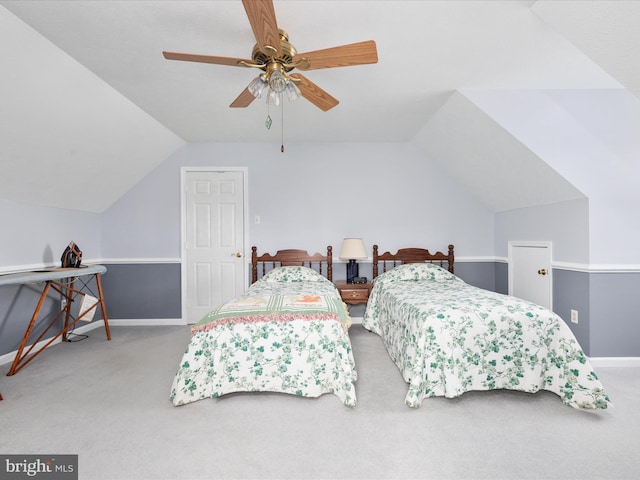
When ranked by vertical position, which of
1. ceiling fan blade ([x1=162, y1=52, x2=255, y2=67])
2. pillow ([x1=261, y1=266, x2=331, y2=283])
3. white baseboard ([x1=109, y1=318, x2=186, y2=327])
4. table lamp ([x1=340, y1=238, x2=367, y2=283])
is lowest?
white baseboard ([x1=109, y1=318, x2=186, y2=327])

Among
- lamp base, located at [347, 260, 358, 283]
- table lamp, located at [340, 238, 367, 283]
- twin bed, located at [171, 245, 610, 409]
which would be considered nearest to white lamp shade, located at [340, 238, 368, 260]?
table lamp, located at [340, 238, 367, 283]

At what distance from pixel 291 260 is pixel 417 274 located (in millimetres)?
1545

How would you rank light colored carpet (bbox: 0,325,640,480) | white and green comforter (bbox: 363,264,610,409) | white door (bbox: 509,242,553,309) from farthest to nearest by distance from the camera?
white door (bbox: 509,242,553,309) → white and green comforter (bbox: 363,264,610,409) → light colored carpet (bbox: 0,325,640,480)

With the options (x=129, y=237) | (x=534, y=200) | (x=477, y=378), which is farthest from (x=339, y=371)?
(x=129, y=237)

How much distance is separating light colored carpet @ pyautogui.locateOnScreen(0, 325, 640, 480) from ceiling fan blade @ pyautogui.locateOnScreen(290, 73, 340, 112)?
2083mm

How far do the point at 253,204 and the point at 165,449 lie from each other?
2.90 metres

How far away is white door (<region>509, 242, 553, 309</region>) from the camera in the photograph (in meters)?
3.24

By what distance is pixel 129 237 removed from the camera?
4.14 meters

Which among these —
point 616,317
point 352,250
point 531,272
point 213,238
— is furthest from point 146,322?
point 616,317

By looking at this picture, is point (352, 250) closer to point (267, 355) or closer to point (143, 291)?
point (267, 355)

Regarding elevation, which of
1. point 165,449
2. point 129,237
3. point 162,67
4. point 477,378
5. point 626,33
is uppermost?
point 162,67

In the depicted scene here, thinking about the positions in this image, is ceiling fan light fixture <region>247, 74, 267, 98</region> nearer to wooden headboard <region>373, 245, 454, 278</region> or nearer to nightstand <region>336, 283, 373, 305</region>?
nightstand <region>336, 283, 373, 305</region>

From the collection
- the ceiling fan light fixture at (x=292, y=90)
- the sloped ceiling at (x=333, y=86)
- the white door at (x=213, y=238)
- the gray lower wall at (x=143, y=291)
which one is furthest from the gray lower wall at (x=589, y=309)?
the ceiling fan light fixture at (x=292, y=90)

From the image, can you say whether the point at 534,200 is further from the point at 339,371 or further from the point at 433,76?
the point at 339,371
